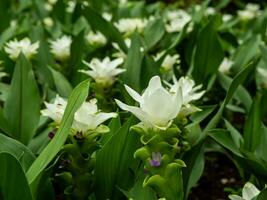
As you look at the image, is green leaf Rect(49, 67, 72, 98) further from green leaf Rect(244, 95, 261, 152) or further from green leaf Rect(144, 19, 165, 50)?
green leaf Rect(144, 19, 165, 50)

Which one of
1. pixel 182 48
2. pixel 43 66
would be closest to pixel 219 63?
pixel 182 48

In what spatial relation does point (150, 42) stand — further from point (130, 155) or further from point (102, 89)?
point (130, 155)

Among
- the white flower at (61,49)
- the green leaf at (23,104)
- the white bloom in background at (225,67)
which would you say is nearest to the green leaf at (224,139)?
the green leaf at (23,104)

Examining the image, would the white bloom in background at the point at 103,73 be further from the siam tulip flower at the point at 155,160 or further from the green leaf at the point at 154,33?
the green leaf at the point at 154,33

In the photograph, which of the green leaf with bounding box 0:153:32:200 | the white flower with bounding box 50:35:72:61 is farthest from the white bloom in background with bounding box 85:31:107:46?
the green leaf with bounding box 0:153:32:200

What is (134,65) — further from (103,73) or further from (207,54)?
(207,54)

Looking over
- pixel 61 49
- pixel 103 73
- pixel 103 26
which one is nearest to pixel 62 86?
pixel 103 73
